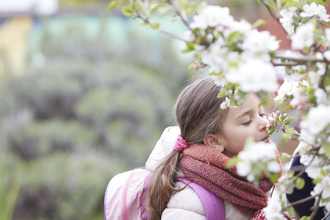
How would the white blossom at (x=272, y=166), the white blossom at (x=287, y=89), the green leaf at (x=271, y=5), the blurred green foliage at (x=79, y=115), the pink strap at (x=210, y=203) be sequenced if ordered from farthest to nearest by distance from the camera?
the blurred green foliage at (x=79, y=115), the pink strap at (x=210, y=203), the white blossom at (x=287, y=89), the green leaf at (x=271, y=5), the white blossom at (x=272, y=166)

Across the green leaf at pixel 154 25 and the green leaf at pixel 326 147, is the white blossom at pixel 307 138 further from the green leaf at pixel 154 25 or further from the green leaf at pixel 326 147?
the green leaf at pixel 154 25

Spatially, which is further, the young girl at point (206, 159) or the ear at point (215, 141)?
the ear at point (215, 141)

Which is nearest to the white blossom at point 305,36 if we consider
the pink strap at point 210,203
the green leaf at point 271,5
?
the green leaf at point 271,5

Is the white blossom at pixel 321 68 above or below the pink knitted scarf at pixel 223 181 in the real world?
above

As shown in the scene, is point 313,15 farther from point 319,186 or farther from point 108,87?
point 108,87

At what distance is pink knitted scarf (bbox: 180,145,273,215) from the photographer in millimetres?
1273

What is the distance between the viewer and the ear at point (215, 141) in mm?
1429

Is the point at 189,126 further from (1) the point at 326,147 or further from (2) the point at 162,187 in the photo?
(1) the point at 326,147

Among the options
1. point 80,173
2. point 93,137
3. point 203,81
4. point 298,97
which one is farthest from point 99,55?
point 298,97

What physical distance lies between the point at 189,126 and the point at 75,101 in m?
3.58

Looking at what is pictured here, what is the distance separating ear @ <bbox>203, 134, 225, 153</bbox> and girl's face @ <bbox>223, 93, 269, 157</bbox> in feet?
0.09

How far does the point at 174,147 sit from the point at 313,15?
792 millimetres

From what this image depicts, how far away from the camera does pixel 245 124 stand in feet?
4.44

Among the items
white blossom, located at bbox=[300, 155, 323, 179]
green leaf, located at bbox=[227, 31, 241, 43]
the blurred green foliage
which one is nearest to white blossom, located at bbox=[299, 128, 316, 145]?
white blossom, located at bbox=[300, 155, 323, 179]
